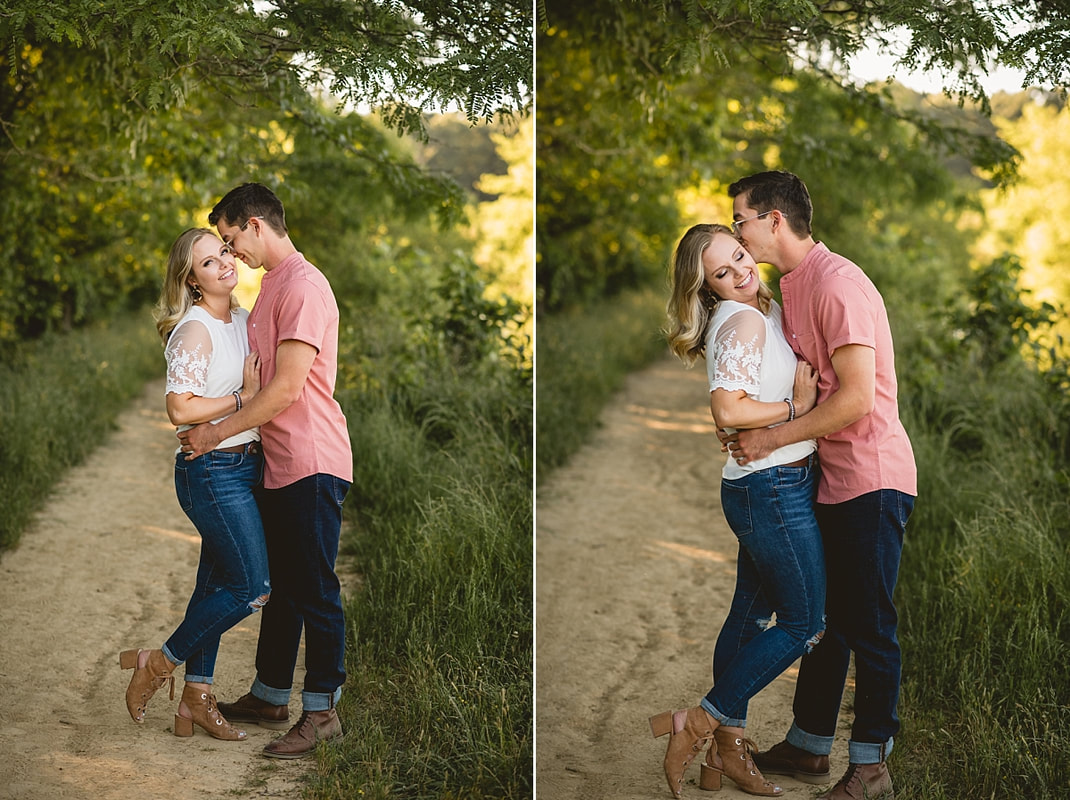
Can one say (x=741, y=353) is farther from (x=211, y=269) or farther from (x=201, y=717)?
(x=201, y=717)

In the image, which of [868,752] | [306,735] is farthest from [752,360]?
[306,735]

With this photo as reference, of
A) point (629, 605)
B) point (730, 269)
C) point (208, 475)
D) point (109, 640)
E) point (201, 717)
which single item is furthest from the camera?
point (629, 605)

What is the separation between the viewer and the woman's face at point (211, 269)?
3.14 meters

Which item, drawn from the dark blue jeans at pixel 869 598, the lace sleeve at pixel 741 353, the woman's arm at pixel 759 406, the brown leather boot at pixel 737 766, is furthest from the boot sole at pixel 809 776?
the lace sleeve at pixel 741 353

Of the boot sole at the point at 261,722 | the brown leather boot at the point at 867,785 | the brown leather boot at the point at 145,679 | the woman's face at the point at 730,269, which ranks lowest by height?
the brown leather boot at the point at 867,785

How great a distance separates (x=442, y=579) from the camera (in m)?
4.13

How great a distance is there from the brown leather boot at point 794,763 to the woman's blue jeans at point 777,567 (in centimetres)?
42

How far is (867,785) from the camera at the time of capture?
318 cm

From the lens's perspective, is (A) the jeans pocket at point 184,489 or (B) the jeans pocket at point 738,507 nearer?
(B) the jeans pocket at point 738,507

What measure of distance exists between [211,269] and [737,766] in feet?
7.63

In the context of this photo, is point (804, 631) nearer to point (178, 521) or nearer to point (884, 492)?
point (884, 492)

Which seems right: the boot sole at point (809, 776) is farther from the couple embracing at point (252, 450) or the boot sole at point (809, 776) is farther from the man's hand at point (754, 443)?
the couple embracing at point (252, 450)

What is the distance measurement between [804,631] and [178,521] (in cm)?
251

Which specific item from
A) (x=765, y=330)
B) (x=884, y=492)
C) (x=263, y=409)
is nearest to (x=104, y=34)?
(x=263, y=409)
